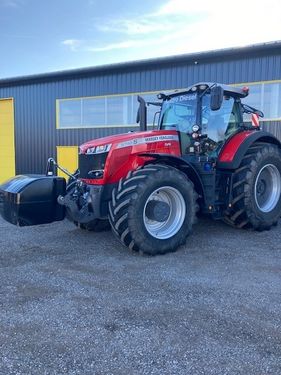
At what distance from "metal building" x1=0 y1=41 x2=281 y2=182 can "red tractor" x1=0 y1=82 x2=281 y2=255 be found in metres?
3.78

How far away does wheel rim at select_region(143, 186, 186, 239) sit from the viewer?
528 cm

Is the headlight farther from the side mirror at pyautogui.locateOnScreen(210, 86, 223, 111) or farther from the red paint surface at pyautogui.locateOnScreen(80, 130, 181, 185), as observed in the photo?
the side mirror at pyautogui.locateOnScreen(210, 86, 223, 111)

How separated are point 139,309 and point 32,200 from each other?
2378mm

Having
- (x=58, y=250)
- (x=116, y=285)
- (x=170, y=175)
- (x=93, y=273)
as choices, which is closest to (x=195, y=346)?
(x=116, y=285)

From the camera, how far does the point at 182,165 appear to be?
5707 millimetres

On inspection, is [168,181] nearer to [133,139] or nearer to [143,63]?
[133,139]

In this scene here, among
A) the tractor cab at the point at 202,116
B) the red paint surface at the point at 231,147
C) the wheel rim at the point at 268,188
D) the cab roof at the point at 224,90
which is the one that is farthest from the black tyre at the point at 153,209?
the wheel rim at the point at 268,188

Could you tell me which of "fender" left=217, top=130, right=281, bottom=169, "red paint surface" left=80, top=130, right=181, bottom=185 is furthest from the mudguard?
"fender" left=217, top=130, right=281, bottom=169

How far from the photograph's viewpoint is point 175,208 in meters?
5.53

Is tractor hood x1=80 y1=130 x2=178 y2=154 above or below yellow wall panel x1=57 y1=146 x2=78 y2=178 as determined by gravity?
above

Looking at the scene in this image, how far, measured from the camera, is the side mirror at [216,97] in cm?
550

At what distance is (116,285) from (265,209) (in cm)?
359

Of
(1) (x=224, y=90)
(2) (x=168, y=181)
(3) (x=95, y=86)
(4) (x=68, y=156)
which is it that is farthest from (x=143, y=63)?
(2) (x=168, y=181)

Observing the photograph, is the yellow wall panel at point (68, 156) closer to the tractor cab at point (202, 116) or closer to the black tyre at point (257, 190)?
the tractor cab at point (202, 116)
